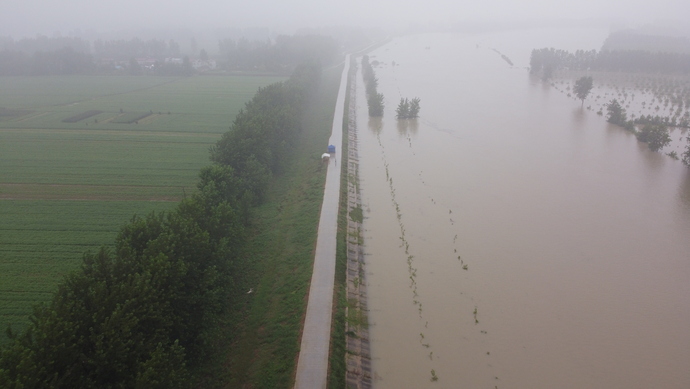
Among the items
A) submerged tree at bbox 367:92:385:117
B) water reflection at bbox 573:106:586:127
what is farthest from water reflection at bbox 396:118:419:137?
water reflection at bbox 573:106:586:127

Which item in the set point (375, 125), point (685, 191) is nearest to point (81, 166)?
point (375, 125)

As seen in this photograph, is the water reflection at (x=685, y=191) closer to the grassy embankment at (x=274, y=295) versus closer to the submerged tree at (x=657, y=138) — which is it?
the submerged tree at (x=657, y=138)

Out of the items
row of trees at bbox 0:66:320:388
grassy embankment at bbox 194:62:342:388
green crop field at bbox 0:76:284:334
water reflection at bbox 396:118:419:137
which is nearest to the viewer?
row of trees at bbox 0:66:320:388

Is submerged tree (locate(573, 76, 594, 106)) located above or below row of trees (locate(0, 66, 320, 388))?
above

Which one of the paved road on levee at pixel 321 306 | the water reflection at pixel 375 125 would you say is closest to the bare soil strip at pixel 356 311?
the paved road on levee at pixel 321 306

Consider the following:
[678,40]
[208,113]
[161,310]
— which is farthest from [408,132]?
[678,40]

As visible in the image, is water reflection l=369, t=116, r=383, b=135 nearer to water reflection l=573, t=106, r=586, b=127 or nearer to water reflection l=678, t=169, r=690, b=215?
water reflection l=573, t=106, r=586, b=127
